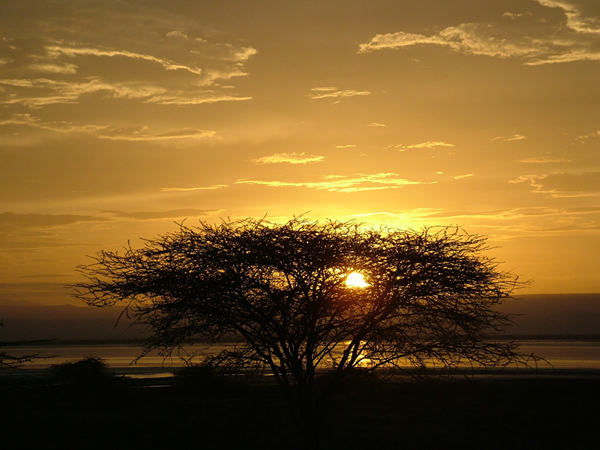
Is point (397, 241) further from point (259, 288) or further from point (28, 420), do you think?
point (28, 420)

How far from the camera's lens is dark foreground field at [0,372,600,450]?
22.6 metres

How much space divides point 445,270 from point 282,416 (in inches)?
680

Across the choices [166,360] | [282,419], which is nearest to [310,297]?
[282,419]

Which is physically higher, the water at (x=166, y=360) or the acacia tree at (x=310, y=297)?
the acacia tree at (x=310, y=297)

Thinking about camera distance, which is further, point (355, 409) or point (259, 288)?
point (355, 409)

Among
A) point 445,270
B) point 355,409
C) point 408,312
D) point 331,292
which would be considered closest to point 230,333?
point 331,292

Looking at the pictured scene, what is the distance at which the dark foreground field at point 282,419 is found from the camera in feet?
74.2

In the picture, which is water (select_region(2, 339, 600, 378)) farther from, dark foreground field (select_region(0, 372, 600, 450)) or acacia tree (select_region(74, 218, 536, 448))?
acacia tree (select_region(74, 218, 536, 448))

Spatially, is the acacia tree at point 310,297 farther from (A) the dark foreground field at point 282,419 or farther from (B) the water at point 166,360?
(B) the water at point 166,360

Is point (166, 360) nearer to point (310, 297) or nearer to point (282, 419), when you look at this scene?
point (282, 419)

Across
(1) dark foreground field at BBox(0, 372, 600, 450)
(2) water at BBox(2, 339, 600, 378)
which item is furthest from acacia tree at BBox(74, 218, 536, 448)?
(2) water at BBox(2, 339, 600, 378)

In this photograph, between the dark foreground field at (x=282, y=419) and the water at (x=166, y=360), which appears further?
the water at (x=166, y=360)

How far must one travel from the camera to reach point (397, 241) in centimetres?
1597

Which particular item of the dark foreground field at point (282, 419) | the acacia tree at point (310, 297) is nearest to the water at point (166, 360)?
the dark foreground field at point (282, 419)
